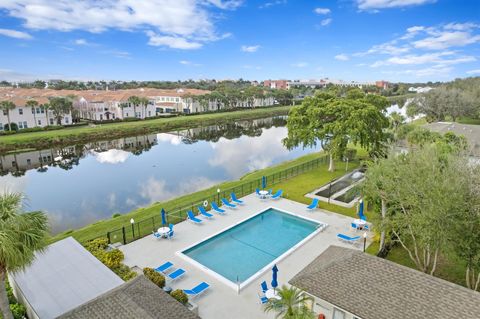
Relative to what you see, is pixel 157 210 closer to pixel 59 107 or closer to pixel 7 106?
pixel 7 106

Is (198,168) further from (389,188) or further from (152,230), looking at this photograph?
(389,188)

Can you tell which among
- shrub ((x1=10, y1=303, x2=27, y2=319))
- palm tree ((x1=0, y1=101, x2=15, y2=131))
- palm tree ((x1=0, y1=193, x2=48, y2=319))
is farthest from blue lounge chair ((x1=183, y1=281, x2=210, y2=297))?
palm tree ((x1=0, y1=101, x2=15, y2=131))

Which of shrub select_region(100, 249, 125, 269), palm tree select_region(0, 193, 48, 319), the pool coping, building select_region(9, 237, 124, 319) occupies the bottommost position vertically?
the pool coping

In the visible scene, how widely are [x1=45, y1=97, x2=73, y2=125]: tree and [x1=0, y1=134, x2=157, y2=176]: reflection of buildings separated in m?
13.0

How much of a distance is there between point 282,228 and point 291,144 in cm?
1197

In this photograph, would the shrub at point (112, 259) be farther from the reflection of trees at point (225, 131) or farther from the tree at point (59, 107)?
the tree at point (59, 107)

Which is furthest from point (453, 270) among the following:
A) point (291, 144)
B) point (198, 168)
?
point (198, 168)

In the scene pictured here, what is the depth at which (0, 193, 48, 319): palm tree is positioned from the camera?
6602 mm

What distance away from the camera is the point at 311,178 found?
1050 inches

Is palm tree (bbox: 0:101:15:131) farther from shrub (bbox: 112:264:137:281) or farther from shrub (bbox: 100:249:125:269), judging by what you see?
shrub (bbox: 112:264:137:281)

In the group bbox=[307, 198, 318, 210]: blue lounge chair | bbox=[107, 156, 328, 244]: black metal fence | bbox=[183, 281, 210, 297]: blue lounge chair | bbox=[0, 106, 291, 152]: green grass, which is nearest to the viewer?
bbox=[183, 281, 210, 297]: blue lounge chair

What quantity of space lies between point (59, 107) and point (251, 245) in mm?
52504

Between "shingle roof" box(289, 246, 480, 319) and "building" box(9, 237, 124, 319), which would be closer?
"shingle roof" box(289, 246, 480, 319)

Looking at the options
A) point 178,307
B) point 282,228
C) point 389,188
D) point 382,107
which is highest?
point 382,107
